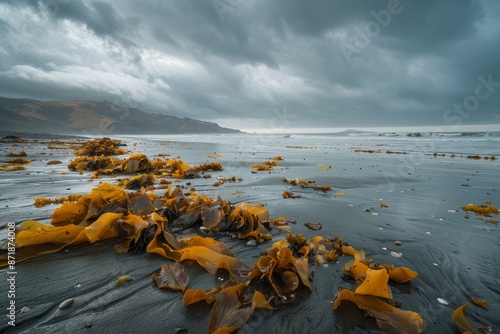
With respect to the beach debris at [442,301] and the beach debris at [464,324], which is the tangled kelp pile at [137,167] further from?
the beach debris at [464,324]

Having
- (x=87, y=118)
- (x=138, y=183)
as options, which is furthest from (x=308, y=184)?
(x=87, y=118)

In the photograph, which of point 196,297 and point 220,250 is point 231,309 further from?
point 220,250

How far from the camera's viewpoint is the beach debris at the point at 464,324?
1288mm

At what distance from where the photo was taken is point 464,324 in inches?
51.9

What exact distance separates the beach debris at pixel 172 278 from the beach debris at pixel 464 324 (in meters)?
1.58

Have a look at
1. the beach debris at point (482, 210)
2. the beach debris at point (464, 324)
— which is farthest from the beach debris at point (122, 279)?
the beach debris at point (482, 210)

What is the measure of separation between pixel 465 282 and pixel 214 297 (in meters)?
1.78

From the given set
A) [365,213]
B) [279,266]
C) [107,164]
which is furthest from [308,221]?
[107,164]

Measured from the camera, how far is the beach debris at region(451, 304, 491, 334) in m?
1.29

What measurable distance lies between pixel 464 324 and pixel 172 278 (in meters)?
1.73

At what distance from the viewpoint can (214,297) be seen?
145 cm

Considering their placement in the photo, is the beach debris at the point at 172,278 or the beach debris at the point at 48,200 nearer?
the beach debris at the point at 172,278

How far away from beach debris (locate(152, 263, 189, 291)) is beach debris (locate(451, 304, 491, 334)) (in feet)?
5.19

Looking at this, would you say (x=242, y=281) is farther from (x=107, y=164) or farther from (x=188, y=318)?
(x=107, y=164)
